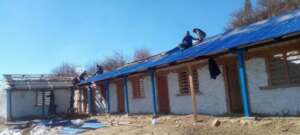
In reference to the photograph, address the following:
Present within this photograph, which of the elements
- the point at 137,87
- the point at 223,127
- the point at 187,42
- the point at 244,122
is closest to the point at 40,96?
the point at 137,87

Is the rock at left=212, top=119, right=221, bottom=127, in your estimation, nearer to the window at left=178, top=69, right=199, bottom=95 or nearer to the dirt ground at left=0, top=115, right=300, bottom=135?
the dirt ground at left=0, top=115, right=300, bottom=135

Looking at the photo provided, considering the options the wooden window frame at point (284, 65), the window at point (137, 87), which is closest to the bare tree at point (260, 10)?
the window at point (137, 87)

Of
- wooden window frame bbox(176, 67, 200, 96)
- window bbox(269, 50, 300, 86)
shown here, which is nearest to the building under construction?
wooden window frame bbox(176, 67, 200, 96)

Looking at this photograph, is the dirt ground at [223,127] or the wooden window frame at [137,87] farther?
the wooden window frame at [137,87]

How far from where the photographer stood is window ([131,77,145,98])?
863 inches

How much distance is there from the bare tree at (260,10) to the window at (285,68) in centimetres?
2230

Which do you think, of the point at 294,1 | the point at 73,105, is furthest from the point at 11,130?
the point at 294,1

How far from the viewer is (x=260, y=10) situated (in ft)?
134

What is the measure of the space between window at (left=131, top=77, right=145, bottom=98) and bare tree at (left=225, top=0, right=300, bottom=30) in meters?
17.9

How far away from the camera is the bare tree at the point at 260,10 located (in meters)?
35.2

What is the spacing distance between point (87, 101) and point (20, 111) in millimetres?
5080

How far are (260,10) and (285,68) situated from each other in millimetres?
29561

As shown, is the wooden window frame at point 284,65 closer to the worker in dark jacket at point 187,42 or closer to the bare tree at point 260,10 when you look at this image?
the worker in dark jacket at point 187,42

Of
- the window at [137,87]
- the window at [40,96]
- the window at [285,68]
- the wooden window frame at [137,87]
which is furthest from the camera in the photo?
the window at [40,96]
